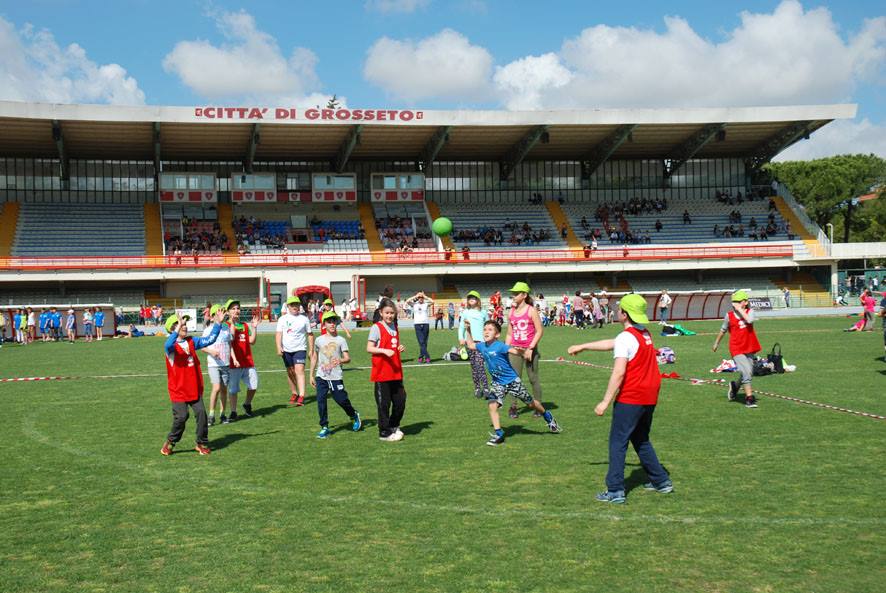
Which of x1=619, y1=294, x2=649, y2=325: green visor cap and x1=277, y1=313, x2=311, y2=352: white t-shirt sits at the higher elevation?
x1=619, y1=294, x2=649, y2=325: green visor cap

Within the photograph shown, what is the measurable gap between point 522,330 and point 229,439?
14.2ft

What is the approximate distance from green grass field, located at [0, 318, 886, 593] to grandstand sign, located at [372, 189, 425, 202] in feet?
131

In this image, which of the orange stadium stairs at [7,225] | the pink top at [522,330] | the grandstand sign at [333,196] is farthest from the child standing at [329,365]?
the grandstand sign at [333,196]

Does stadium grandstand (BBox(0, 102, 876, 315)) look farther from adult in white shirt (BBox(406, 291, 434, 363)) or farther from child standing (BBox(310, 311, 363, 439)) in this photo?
child standing (BBox(310, 311, 363, 439))

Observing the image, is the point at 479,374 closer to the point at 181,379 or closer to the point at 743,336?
the point at 743,336

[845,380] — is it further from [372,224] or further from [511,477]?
[372,224]

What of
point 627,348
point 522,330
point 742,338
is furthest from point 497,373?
point 742,338

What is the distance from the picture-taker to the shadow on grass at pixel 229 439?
1016 cm

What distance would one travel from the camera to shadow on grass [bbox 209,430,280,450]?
10.2m

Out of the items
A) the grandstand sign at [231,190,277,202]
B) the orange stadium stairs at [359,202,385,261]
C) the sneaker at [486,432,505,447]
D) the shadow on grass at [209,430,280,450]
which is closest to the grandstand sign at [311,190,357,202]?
the orange stadium stairs at [359,202,385,261]

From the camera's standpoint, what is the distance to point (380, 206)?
5275 centimetres

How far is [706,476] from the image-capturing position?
7949 millimetres

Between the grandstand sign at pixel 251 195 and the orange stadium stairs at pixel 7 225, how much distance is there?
1260cm

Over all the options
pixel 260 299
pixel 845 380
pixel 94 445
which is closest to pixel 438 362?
pixel 845 380
